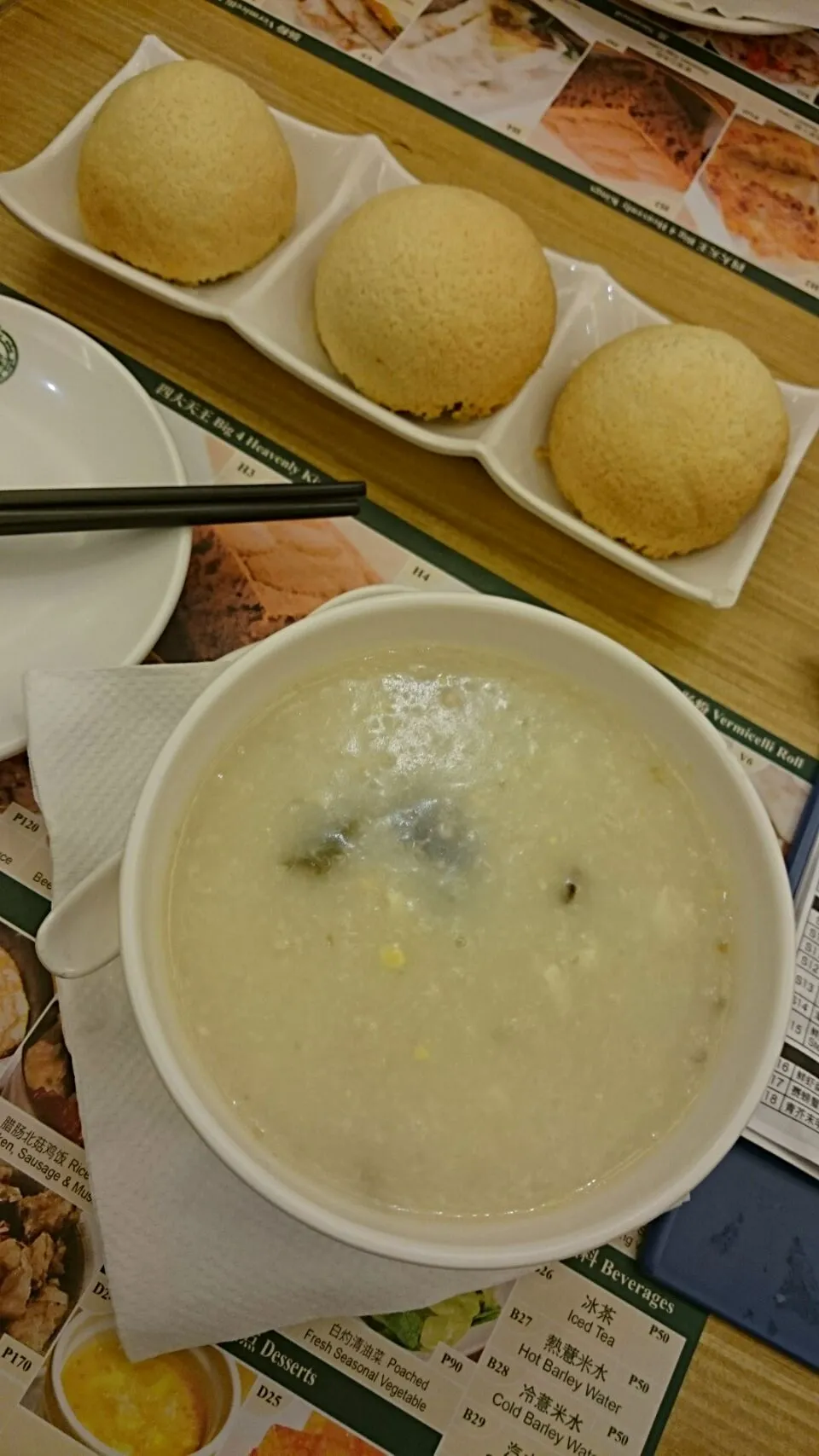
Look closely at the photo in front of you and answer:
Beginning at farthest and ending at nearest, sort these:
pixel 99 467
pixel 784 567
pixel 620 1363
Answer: pixel 784 567 → pixel 99 467 → pixel 620 1363

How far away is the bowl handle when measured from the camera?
0.51 meters

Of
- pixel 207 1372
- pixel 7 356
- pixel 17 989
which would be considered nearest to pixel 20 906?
pixel 17 989

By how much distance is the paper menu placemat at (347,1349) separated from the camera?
0.61 metres

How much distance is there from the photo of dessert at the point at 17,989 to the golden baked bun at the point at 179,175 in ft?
1.75

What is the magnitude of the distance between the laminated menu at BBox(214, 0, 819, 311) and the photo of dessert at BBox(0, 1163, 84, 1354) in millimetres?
953

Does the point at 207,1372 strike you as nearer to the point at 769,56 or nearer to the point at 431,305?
the point at 431,305

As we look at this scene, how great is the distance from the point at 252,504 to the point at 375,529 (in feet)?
0.44

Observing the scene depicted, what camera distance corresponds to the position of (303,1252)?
0.56m

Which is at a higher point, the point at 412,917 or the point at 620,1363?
the point at 412,917

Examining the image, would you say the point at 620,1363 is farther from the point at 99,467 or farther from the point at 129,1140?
the point at 99,467

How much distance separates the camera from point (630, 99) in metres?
1.05

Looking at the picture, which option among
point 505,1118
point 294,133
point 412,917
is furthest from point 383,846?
point 294,133

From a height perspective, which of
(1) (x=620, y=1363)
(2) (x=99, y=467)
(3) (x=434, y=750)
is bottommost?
(1) (x=620, y=1363)

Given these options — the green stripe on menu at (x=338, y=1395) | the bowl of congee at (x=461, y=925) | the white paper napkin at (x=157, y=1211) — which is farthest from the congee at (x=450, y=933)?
the green stripe on menu at (x=338, y=1395)
